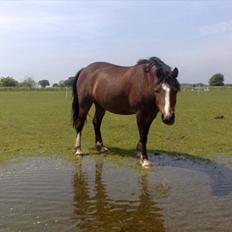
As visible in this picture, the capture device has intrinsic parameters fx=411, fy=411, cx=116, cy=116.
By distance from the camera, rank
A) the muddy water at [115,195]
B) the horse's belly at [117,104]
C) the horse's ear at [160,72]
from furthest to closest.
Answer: the horse's belly at [117,104] < the horse's ear at [160,72] < the muddy water at [115,195]

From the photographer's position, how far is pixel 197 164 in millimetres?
9641

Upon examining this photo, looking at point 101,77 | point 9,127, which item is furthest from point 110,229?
point 9,127

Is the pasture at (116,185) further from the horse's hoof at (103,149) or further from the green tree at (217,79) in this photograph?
the green tree at (217,79)

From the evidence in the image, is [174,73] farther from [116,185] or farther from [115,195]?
[115,195]

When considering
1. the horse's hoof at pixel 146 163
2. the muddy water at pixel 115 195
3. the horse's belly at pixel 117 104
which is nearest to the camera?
the muddy water at pixel 115 195

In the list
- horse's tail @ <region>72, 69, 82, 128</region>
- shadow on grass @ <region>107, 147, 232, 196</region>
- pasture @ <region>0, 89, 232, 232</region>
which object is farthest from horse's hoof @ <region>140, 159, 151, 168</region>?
horse's tail @ <region>72, 69, 82, 128</region>

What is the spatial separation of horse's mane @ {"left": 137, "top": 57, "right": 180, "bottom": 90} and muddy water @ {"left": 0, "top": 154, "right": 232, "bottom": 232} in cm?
197

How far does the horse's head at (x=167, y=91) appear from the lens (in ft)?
26.2

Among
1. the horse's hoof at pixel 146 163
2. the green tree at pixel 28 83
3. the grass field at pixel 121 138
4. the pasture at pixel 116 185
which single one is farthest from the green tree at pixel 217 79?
the horse's hoof at pixel 146 163

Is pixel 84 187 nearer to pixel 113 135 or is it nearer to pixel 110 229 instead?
pixel 110 229

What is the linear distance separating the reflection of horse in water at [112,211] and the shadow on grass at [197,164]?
141cm

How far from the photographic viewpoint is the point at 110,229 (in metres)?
5.44

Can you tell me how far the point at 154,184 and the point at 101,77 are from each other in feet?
14.0

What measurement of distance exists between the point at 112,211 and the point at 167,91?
2.89 metres
